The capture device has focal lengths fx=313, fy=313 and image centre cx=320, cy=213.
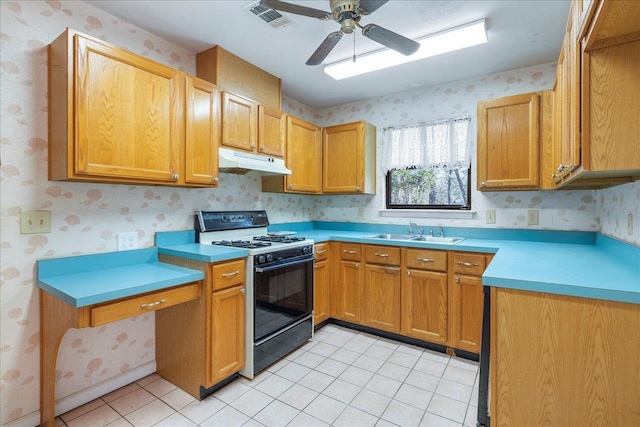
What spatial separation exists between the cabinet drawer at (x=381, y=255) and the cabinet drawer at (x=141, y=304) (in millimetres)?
1560

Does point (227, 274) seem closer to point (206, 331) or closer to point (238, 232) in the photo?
point (206, 331)

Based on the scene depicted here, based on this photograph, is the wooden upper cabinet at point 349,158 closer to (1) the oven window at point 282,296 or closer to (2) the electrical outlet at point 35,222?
(1) the oven window at point 282,296

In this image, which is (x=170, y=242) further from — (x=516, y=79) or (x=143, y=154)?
(x=516, y=79)

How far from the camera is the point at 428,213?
10.8 ft

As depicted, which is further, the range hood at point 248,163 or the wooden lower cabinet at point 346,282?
the wooden lower cabinet at point 346,282

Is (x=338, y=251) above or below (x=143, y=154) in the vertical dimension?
below

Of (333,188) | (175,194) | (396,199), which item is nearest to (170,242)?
(175,194)

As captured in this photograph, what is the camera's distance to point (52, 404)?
5.56ft

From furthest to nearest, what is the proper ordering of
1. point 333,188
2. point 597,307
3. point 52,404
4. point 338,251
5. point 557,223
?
point 333,188, point 338,251, point 557,223, point 52,404, point 597,307

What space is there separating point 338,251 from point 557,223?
6.32 ft

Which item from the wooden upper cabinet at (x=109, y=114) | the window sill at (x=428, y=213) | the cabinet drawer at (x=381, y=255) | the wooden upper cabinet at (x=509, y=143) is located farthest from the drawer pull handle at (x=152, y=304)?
the wooden upper cabinet at (x=509, y=143)

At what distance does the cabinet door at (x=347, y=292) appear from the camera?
303 cm

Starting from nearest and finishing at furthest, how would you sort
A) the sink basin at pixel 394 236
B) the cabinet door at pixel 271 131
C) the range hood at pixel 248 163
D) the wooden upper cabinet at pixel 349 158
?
the range hood at pixel 248 163
the cabinet door at pixel 271 131
the sink basin at pixel 394 236
the wooden upper cabinet at pixel 349 158

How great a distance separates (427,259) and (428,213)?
77 centimetres
